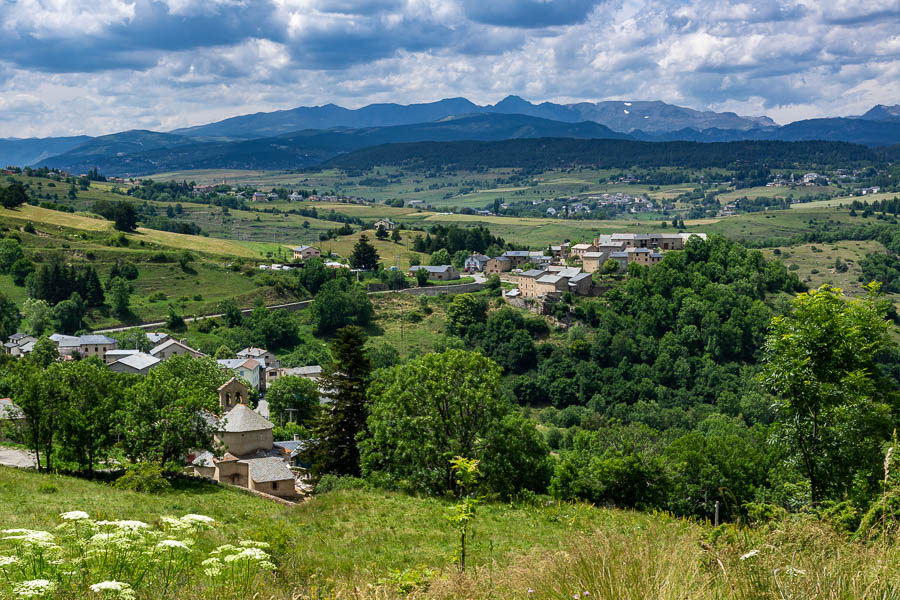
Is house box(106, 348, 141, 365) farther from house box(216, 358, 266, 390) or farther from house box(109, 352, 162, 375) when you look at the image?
house box(216, 358, 266, 390)

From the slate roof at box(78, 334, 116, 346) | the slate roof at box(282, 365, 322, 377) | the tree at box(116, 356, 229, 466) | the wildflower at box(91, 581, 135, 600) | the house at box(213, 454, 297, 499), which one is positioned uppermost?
the wildflower at box(91, 581, 135, 600)

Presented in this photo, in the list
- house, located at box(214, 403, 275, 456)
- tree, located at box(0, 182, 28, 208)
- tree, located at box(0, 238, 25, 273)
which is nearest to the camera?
house, located at box(214, 403, 275, 456)

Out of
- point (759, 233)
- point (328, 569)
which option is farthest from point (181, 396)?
point (759, 233)

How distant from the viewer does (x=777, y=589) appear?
15.6 ft

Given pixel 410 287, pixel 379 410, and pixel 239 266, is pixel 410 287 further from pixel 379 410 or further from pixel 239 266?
pixel 379 410

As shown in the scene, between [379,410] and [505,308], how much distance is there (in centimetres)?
5308

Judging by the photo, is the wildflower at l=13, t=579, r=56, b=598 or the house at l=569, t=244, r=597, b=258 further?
the house at l=569, t=244, r=597, b=258

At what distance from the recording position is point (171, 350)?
58.8 m

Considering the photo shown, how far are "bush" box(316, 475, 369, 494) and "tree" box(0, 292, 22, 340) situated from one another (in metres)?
48.7

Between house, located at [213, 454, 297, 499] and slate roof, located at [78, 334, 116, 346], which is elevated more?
house, located at [213, 454, 297, 499]

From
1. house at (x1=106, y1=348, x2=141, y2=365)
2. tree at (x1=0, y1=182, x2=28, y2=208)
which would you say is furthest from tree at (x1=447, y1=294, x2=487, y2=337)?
tree at (x1=0, y1=182, x2=28, y2=208)

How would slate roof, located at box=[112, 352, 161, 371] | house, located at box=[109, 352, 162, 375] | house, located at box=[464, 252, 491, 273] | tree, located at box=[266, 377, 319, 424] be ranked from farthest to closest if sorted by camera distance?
house, located at box=[464, 252, 491, 273] → slate roof, located at box=[112, 352, 161, 371] → house, located at box=[109, 352, 162, 375] → tree, located at box=[266, 377, 319, 424]

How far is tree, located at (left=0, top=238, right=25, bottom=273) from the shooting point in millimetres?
72688

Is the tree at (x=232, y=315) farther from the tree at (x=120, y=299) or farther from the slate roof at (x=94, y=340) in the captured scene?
the slate roof at (x=94, y=340)
